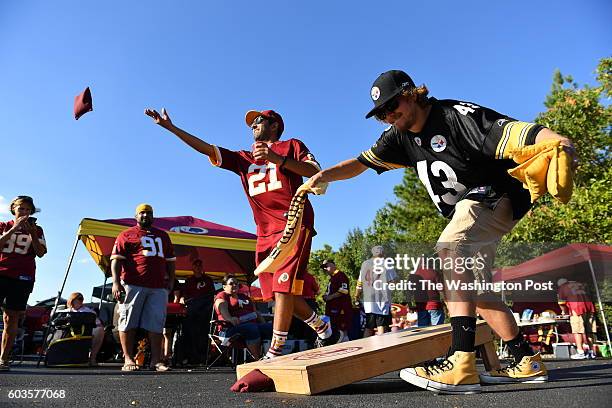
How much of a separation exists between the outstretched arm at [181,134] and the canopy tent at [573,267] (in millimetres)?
6097

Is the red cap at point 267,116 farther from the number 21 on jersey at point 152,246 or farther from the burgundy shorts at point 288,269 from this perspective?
the number 21 on jersey at point 152,246

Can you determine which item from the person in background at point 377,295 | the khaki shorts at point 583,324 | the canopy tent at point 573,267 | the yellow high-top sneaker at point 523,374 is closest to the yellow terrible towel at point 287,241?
the yellow high-top sneaker at point 523,374

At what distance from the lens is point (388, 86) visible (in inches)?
115

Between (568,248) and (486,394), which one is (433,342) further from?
(568,248)

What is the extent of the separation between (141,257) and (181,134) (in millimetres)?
2328

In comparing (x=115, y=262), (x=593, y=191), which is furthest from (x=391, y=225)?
(x=115, y=262)

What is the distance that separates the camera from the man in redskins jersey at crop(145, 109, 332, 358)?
13.0ft

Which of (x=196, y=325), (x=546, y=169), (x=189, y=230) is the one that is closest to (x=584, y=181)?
(x=189, y=230)

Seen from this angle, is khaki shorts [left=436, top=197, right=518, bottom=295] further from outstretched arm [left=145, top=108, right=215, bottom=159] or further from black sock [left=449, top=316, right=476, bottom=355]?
outstretched arm [left=145, top=108, right=215, bottom=159]

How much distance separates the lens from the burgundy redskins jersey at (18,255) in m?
5.98

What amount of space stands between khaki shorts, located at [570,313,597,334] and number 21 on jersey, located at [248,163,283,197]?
837 centimetres

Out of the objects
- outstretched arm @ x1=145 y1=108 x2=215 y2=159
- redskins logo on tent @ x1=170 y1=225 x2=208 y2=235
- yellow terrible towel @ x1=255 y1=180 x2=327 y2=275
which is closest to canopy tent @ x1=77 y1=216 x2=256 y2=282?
redskins logo on tent @ x1=170 y1=225 x2=208 y2=235

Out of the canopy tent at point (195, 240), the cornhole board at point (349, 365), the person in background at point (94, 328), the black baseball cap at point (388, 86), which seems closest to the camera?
the cornhole board at point (349, 365)

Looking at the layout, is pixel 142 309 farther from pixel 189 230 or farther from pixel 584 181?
pixel 584 181
